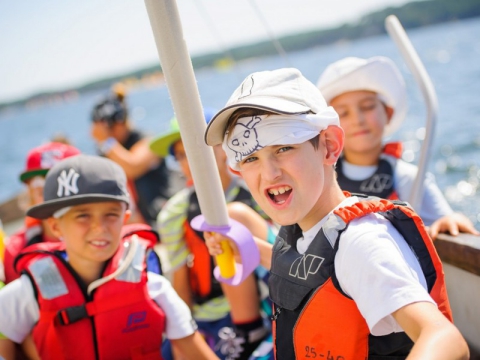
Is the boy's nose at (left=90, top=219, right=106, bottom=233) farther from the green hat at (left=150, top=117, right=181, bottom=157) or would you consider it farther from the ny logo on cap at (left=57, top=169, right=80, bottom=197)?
the green hat at (left=150, top=117, right=181, bottom=157)

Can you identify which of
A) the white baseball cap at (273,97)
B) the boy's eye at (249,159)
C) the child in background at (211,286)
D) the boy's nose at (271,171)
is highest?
the white baseball cap at (273,97)

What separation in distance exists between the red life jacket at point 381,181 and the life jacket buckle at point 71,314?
1.36 metres

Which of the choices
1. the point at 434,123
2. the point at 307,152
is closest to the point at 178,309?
the point at 307,152

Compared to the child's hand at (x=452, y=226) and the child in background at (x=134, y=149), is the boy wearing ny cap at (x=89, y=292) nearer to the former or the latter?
the child's hand at (x=452, y=226)

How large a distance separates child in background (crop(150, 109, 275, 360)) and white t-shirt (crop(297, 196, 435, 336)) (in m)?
1.16

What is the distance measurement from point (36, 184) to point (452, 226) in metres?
2.02

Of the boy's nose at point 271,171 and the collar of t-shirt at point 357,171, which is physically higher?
the boy's nose at point 271,171

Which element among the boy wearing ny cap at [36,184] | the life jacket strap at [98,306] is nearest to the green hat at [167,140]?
the boy wearing ny cap at [36,184]

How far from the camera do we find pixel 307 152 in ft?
4.45

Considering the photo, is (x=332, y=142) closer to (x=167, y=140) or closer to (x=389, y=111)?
(x=389, y=111)

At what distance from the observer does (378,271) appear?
115 cm

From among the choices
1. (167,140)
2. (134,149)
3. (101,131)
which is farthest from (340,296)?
(101,131)

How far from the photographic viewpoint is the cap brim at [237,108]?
1.28m

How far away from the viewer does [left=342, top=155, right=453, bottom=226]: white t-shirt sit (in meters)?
2.47
